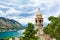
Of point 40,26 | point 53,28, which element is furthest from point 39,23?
point 53,28

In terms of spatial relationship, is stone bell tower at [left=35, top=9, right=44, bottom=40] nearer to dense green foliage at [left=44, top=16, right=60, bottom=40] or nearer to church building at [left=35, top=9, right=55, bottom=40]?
church building at [left=35, top=9, right=55, bottom=40]

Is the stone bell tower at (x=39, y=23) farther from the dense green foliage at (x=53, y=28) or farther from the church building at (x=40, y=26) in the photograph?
the dense green foliage at (x=53, y=28)

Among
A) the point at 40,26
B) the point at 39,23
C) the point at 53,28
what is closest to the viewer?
the point at 53,28

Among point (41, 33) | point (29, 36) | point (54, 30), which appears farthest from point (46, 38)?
point (29, 36)

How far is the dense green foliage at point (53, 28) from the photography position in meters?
45.3

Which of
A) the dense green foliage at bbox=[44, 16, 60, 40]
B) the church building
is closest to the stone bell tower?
the church building

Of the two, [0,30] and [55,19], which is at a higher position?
[55,19]

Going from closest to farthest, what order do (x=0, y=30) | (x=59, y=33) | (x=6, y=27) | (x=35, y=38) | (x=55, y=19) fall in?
(x=35, y=38), (x=59, y=33), (x=55, y=19), (x=0, y=30), (x=6, y=27)

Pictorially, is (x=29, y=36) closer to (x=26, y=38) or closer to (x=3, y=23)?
(x=26, y=38)

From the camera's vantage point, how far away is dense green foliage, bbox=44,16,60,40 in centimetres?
4528

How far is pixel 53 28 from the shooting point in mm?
47438

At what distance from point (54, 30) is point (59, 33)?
110cm

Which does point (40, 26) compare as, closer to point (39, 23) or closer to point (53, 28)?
point (39, 23)

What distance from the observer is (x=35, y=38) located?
34156 millimetres
